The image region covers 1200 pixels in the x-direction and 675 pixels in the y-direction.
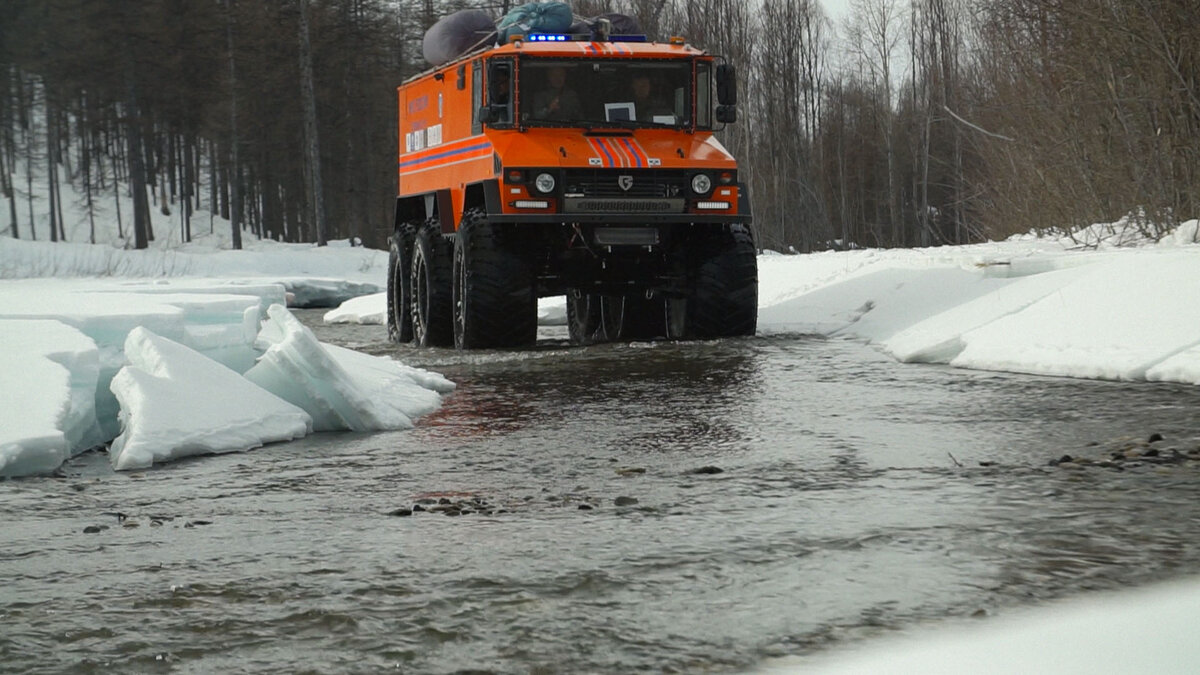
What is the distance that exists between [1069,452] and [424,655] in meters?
3.87

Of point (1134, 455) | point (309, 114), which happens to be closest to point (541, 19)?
point (1134, 455)

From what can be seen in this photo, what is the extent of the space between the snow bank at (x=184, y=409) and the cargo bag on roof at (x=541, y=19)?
7.28 meters

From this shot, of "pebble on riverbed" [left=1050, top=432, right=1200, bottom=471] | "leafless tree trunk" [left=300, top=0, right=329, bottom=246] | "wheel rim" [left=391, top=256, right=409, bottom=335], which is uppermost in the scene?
"leafless tree trunk" [left=300, top=0, right=329, bottom=246]

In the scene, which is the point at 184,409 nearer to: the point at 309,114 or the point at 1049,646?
the point at 1049,646

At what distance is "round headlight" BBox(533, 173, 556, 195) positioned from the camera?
13.2 metres

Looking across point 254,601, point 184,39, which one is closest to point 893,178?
point 184,39

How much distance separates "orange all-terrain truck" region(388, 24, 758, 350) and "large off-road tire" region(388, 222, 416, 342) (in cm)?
218

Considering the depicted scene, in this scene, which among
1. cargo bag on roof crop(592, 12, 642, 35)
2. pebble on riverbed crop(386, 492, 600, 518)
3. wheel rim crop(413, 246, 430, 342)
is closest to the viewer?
pebble on riverbed crop(386, 492, 600, 518)

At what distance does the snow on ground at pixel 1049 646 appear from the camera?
10.5ft

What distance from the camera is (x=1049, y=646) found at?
3342 mm

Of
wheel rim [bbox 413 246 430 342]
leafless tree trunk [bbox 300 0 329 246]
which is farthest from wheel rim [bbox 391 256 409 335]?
leafless tree trunk [bbox 300 0 329 246]

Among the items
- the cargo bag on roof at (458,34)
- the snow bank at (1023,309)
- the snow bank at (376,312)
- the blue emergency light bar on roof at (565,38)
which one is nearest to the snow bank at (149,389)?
the snow bank at (1023,309)

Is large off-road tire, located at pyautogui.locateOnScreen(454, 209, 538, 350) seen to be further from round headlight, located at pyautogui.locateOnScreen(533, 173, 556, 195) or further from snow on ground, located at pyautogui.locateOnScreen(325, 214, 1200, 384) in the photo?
snow on ground, located at pyautogui.locateOnScreen(325, 214, 1200, 384)

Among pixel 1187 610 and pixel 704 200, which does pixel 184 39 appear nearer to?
pixel 704 200
